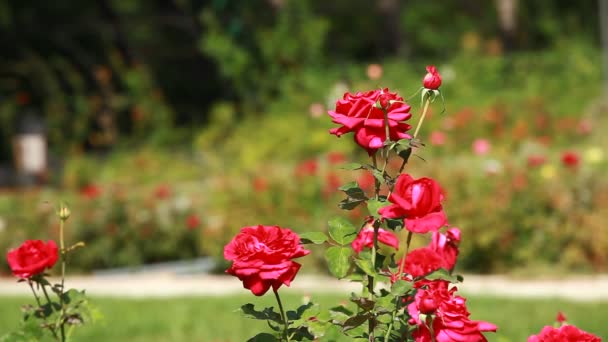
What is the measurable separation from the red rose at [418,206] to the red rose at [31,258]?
808 mm

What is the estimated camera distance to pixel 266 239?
5.79 ft

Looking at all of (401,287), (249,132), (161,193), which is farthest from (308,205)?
(401,287)

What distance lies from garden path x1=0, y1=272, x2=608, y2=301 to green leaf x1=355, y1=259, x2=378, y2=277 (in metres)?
4.07

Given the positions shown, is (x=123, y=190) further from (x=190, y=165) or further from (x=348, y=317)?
(x=348, y=317)

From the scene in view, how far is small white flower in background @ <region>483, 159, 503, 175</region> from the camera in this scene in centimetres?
741

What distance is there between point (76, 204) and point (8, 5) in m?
8.53

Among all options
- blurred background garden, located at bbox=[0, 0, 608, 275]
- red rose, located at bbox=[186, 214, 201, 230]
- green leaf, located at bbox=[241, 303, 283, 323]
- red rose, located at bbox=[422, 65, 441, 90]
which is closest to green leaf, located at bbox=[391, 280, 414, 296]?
green leaf, located at bbox=[241, 303, 283, 323]

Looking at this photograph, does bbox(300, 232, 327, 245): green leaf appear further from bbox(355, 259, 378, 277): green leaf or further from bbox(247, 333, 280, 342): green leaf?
bbox(247, 333, 280, 342): green leaf

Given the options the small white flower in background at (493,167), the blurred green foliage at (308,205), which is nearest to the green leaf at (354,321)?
the blurred green foliage at (308,205)

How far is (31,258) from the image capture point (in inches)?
81.4

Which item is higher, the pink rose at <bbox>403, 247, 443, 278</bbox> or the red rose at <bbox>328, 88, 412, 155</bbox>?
the red rose at <bbox>328, 88, 412, 155</bbox>

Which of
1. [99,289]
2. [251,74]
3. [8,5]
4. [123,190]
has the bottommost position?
[99,289]

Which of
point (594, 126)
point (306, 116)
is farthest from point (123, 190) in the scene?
point (594, 126)

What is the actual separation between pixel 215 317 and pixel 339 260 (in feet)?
11.1
